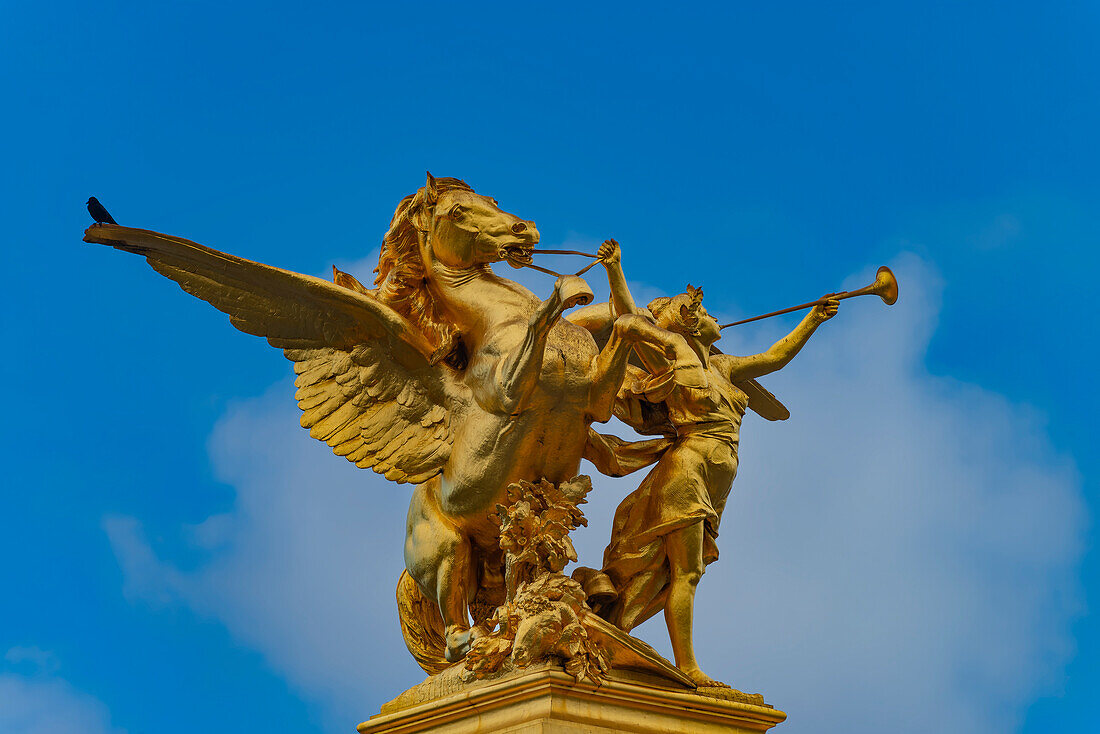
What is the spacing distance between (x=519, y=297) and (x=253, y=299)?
1304 mm

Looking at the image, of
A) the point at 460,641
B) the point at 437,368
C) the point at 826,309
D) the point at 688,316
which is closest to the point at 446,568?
the point at 460,641

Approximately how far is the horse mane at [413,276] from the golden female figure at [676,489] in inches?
34.7

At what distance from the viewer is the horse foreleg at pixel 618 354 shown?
8.20 m

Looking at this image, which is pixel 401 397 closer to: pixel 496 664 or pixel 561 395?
pixel 561 395

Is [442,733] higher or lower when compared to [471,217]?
lower

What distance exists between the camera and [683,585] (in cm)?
850

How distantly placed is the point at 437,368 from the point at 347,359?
447 mm

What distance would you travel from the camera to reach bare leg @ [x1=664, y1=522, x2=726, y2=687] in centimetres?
846

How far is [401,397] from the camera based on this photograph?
877 centimetres

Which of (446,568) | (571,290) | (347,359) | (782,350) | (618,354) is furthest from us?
(782,350)

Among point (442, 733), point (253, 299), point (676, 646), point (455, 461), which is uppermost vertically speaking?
point (253, 299)

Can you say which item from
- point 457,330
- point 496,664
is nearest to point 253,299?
point 457,330

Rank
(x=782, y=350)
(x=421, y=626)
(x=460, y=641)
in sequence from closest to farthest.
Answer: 1. (x=460, y=641)
2. (x=421, y=626)
3. (x=782, y=350)

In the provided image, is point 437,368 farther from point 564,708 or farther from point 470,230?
point 564,708
